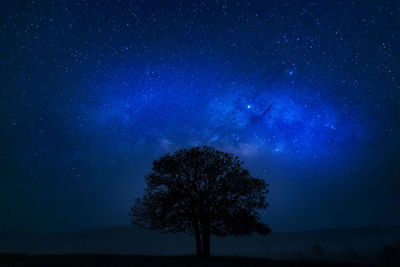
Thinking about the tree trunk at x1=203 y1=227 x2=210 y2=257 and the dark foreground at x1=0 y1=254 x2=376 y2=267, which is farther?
the tree trunk at x1=203 y1=227 x2=210 y2=257

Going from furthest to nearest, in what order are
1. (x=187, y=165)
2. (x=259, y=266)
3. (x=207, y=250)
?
(x=187, y=165) → (x=207, y=250) → (x=259, y=266)

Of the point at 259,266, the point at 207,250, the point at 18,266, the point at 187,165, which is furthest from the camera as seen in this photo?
the point at 187,165

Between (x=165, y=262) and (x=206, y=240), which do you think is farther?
(x=206, y=240)

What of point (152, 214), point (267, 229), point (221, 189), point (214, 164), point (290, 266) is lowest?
point (290, 266)

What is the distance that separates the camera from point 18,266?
76.0 feet

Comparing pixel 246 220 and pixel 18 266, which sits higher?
pixel 246 220

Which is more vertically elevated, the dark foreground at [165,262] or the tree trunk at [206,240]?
the tree trunk at [206,240]

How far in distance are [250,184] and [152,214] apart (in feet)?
36.0

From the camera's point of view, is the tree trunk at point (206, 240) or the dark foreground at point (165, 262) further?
the tree trunk at point (206, 240)

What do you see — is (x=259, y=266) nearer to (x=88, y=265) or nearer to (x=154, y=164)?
(x=88, y=265)

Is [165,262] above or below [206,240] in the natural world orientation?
below

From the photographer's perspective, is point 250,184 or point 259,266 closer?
point 259,266

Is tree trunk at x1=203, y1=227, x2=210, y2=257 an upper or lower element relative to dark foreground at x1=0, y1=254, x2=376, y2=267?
upper

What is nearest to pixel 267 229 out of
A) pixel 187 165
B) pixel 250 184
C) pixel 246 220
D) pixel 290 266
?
pixel 246 220
